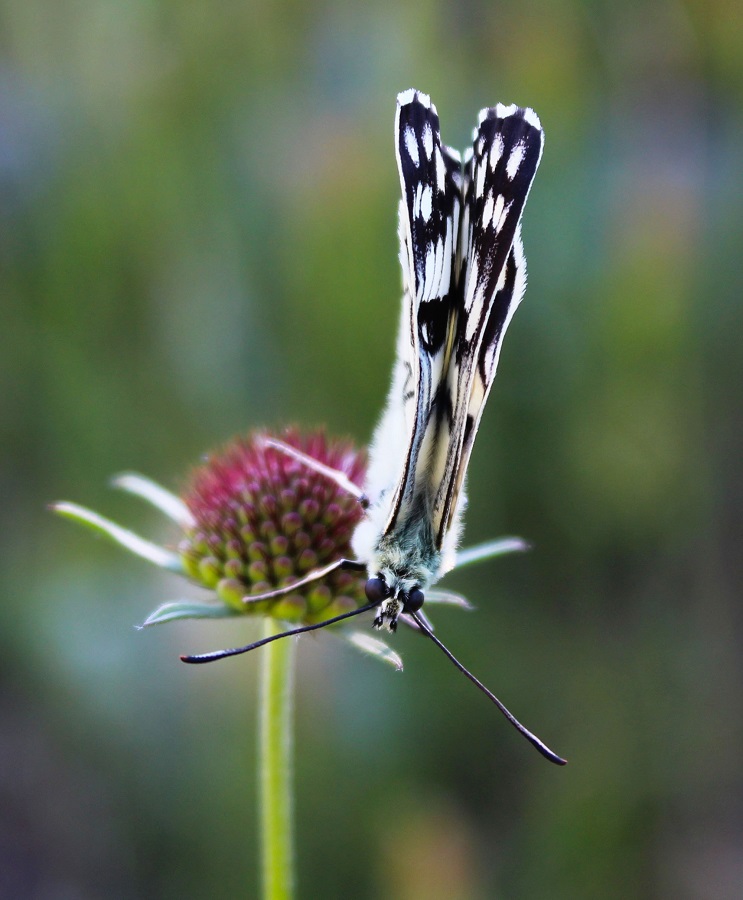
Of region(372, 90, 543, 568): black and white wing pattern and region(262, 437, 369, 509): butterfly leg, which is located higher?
region(372, 90, 543, 568): black and white wing pattern

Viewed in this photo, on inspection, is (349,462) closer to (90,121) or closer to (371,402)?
(371,402)

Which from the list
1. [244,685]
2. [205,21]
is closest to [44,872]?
[244,685]

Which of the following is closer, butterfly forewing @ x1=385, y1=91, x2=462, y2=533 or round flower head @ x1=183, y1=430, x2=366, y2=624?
butterfly forewing @ x1=385, y1=91, x2=462, y2=533

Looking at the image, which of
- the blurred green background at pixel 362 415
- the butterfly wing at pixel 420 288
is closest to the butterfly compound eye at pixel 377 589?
the butterfly wing at pixel 420 288

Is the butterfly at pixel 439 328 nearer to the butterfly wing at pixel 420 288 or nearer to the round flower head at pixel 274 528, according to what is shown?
the butterfly wing at pixel 420 288

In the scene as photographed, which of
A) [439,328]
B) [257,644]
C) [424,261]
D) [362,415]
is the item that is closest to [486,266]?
[424,261]

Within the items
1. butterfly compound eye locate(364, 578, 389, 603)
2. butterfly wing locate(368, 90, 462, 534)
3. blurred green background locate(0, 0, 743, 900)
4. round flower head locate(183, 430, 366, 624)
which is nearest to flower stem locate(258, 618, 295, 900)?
round flower head locate(183, 430, 366, 624)

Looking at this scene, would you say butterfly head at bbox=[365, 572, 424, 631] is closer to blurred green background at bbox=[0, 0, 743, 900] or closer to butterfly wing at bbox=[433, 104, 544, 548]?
butterfly wing at bbox=[433, 104, 544, 548]
